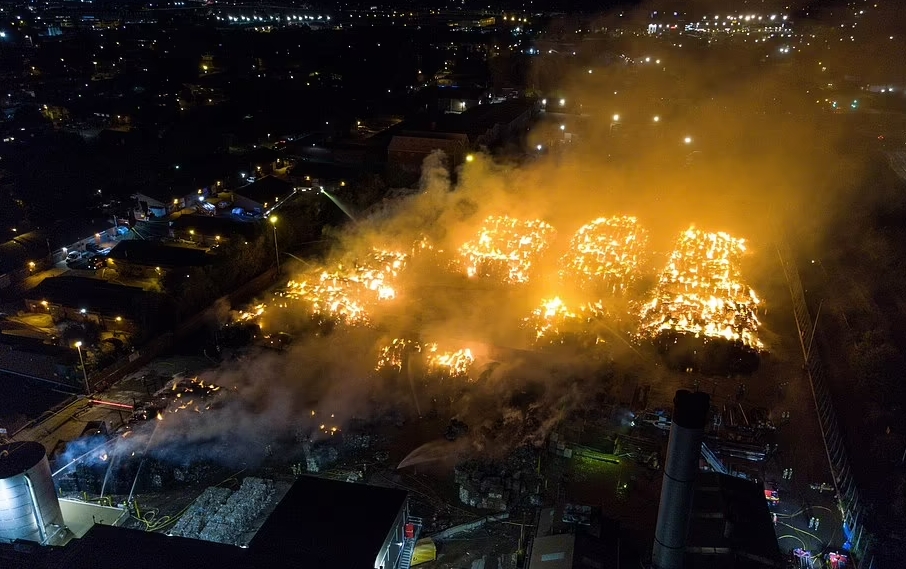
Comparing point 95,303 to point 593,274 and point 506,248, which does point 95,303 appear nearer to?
point 506,248

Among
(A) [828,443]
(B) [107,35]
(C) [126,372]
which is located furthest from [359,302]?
(B) [107,35]

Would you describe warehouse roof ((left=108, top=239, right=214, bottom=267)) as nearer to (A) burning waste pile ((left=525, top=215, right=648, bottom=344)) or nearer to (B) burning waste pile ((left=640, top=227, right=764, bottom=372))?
(A) burning waste pile ((left=525, top=215, right=648, bottom=344))

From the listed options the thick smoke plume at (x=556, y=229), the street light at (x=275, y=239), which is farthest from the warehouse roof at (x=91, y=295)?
the street light at (x=275, y=239)

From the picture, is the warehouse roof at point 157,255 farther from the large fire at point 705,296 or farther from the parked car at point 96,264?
the large fire at point 705,296

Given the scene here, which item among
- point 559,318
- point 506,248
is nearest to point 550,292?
point 559,318

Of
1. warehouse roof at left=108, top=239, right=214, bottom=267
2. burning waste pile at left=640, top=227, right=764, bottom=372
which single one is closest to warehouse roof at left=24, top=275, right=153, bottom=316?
warehouse roof at left=108, top=239, right=214, bottom=267

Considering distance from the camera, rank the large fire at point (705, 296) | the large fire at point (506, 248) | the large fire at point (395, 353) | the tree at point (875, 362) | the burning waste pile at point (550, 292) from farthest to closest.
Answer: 1. the large fire at point (506, 248)
2. the large fire at point (705, 296)
3. the burning waste pile at point (550, 292)
4. the tree at point (875, 362)
5. the large fire at point (395, 353)
